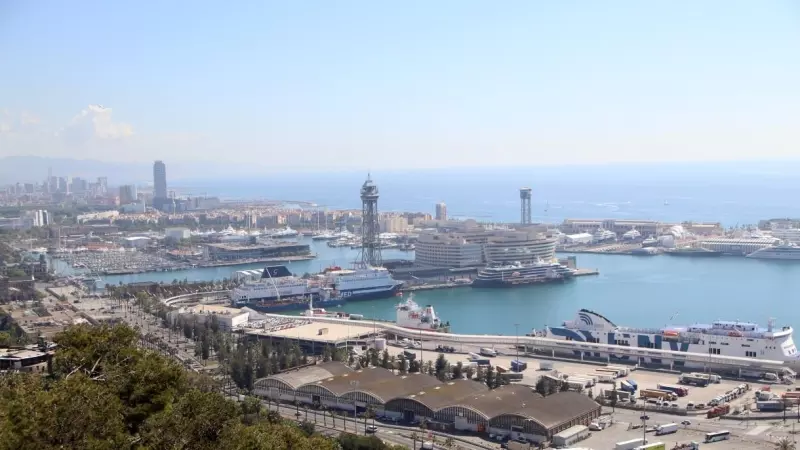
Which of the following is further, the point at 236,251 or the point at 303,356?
the point at 236,251

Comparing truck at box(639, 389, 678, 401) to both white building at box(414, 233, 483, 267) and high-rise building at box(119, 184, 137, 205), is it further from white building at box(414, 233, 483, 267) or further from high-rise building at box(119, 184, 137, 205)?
high-rise building at box(119, 184, 137, 205)

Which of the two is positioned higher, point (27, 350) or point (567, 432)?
point (27, 350)

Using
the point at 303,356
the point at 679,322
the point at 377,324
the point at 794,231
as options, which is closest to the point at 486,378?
the point at 303,356

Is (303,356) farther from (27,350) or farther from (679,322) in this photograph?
(679,322)

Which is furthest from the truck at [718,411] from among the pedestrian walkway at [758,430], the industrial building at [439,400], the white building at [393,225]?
the white building at [393,225]

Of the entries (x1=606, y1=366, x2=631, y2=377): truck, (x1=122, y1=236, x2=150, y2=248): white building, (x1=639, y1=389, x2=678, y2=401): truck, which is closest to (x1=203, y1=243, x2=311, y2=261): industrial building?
(x1=122, y1=236, x2=150, y2=248): white building

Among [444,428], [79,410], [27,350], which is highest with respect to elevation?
[79,410]

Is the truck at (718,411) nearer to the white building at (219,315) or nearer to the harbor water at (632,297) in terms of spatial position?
the harbor water at (632,297)
